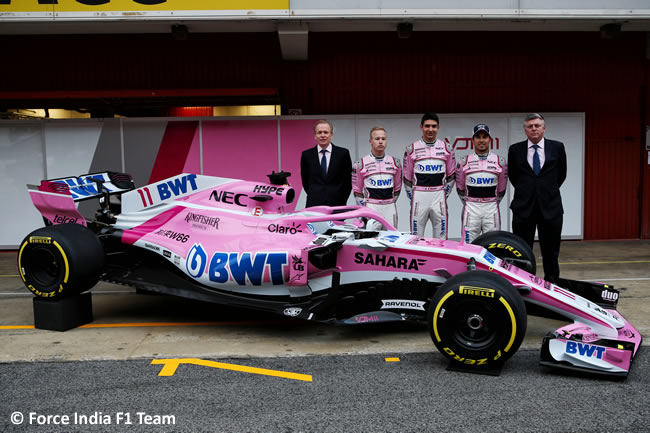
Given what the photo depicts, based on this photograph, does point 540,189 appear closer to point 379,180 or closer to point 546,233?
point 546,233

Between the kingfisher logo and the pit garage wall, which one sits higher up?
the pit garage wall

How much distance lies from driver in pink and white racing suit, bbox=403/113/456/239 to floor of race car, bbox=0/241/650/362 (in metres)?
1.74

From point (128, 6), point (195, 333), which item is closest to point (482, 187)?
Result: point (195, 333)

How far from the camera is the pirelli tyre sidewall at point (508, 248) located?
5.52 m

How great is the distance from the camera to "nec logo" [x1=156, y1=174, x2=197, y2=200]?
222 inches

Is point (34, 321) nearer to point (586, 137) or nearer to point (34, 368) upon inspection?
point (34, 368)

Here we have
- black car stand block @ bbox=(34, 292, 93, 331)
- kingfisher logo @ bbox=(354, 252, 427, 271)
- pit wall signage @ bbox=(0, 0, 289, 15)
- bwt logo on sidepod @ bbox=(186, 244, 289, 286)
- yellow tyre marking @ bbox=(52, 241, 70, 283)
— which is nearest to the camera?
kingfisher logo @ bbox=(354, 252, 427, 271)

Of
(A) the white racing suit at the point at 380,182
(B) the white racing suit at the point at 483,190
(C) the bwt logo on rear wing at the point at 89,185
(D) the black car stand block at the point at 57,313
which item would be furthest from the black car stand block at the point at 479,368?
(C) the bwt logo on rear wing at the point at 89,185

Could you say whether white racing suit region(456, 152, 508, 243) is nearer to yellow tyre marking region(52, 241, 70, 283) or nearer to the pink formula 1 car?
the pink formula 1 car

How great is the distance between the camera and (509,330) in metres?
4.01

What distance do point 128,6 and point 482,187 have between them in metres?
5.85

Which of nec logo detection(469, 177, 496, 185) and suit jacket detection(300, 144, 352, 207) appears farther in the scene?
suit jacket detection(300, 144, 352, 207)

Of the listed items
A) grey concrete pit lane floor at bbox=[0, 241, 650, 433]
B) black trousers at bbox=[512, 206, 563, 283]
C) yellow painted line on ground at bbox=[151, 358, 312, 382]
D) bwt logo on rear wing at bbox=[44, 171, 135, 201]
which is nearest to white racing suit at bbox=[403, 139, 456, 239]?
black trousers at bbox=[512, 206, 563, 283]

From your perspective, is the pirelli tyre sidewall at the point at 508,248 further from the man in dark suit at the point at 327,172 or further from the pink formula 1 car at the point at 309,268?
the man in dark suit at the point at 327,172
